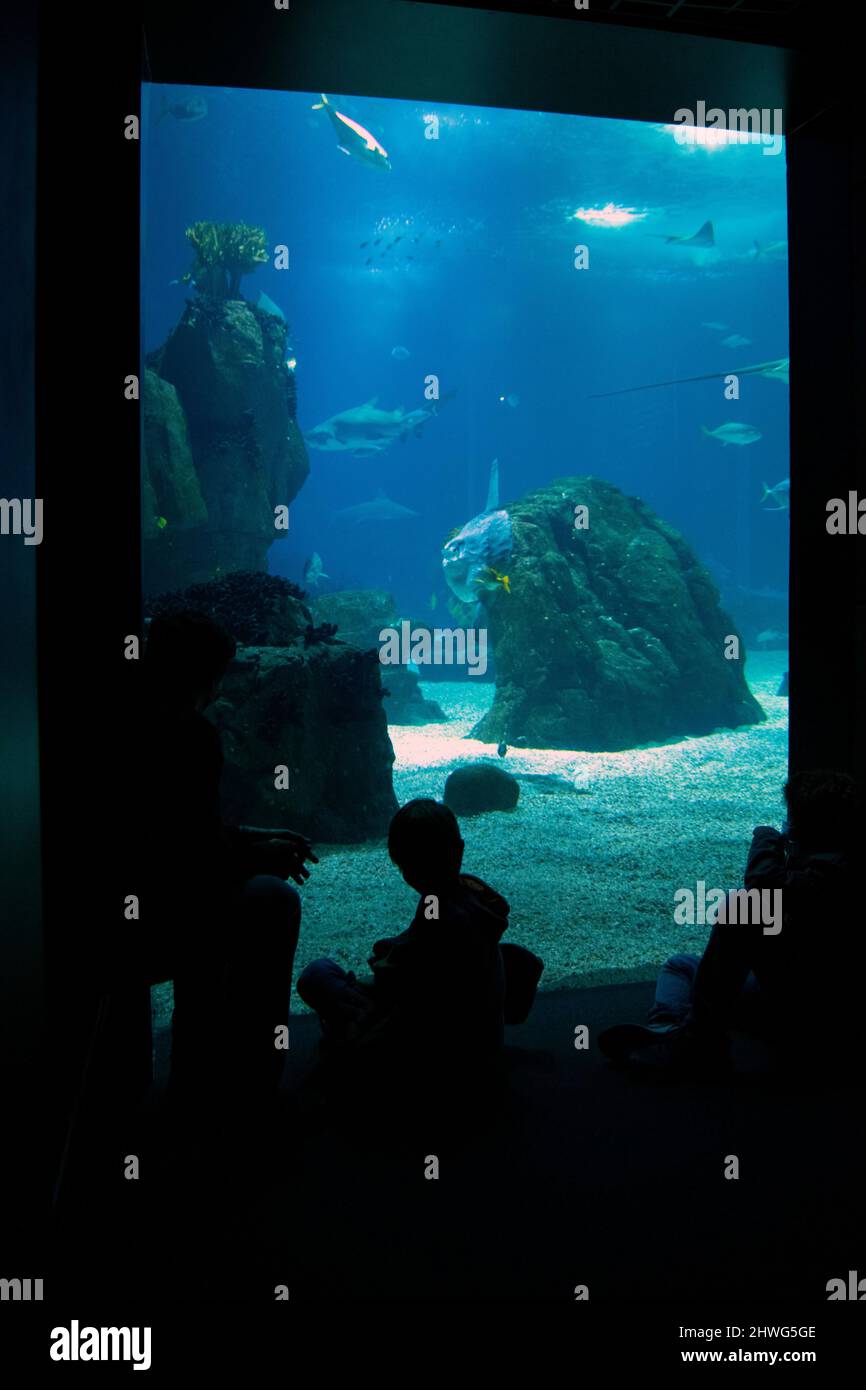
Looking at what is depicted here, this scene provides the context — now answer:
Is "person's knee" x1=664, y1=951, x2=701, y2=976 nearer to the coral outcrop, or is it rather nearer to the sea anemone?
the coral outcrop

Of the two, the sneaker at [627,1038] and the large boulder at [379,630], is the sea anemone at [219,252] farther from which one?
the sneaker at [627,1038]

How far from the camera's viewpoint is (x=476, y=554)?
9.37 meters

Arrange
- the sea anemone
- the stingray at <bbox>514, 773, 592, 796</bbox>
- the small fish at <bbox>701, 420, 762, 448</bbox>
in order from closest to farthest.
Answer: the stingray at <bbox>514, 773, 592, 796</bbox>, the sea anemone, the small fish at <bbox>701, 420, 762, 448</bbox>

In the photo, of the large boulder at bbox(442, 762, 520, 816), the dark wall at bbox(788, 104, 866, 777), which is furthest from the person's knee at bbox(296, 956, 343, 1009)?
the large boulder at bbox(442, 762, 520, 816)

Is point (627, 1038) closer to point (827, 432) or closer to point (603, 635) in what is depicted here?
point (827, 432)

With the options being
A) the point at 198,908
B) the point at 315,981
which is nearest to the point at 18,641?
the point at 198,908

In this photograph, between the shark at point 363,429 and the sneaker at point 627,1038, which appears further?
the shark at point 363,429

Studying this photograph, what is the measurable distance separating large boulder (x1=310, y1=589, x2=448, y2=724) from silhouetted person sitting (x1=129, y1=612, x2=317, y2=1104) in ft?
29.8

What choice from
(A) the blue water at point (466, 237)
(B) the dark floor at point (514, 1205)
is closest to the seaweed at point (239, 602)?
(B) the dark floor at point (514, 1205)

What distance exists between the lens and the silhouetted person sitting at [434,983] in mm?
2014

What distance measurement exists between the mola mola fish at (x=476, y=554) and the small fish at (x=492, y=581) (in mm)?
11

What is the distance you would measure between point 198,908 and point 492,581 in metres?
7.67

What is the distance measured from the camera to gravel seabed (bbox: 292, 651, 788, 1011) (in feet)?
12.5
